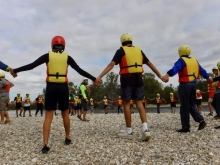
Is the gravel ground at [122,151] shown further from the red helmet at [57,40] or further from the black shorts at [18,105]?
the black shorts at [18,105]

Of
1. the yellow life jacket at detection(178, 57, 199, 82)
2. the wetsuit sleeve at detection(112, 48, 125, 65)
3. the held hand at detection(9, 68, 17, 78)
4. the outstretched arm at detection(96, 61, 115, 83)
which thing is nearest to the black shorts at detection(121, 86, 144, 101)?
the outstretched arm at detection(96, 61, 115, 83)

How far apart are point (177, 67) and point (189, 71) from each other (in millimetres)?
389

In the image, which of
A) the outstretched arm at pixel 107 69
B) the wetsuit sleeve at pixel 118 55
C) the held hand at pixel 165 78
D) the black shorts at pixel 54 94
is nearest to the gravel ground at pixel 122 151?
the black shorts at pixel 54 94

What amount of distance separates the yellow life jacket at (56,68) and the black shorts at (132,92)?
58.1 inches

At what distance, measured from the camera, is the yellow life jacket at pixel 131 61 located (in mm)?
5891

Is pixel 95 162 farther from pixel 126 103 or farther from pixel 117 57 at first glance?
pixel 117 57

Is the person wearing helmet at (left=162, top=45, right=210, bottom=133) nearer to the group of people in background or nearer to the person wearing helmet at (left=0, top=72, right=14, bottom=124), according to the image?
the group of people in background

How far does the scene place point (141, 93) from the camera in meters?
6.02

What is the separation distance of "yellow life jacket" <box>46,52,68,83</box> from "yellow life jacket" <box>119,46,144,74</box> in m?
1.42

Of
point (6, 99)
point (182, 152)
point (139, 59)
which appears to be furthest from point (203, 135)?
point (6, 99)

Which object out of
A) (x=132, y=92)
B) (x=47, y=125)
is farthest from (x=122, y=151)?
(x=47, y=125)

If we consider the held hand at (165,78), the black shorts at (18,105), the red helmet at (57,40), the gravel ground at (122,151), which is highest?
the red helmet at (57,40)

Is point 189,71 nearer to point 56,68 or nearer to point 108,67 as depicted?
point 108,67

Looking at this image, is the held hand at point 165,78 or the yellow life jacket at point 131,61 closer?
the yellow life jacket at point 131,61
